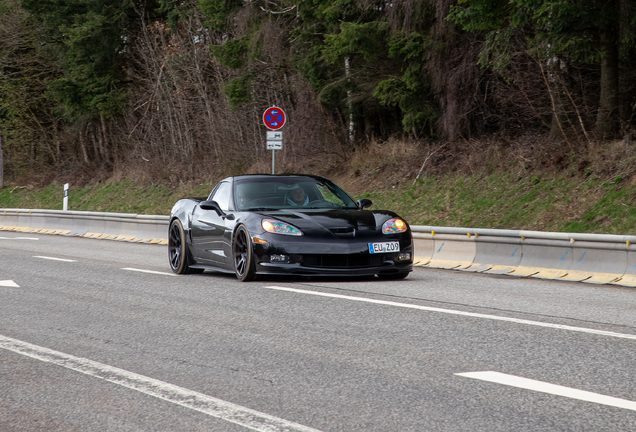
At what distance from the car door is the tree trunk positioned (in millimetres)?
10033

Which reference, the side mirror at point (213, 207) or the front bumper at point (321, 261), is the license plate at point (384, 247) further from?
the side mirror at point (213, 207)

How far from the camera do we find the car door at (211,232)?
38.7 feet

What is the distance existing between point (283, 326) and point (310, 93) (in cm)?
2203

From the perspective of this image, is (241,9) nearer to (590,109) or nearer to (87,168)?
(590,109)

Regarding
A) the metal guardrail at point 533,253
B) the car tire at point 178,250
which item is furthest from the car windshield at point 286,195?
the metal guardrail at point 533,253

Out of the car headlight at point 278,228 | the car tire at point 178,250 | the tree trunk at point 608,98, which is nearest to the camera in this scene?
the car headlight at point 278,228

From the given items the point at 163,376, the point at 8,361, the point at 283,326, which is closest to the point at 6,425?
the point at 163,376

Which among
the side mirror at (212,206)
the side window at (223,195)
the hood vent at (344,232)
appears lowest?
the hood vent at (344,232)

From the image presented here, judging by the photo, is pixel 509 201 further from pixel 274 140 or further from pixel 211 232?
pixel 211 232

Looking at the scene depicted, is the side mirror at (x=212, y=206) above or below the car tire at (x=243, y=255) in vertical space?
above

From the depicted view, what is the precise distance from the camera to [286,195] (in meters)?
12.1

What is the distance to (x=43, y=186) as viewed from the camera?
4588 cm

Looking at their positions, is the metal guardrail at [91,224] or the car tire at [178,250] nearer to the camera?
the car tire at [178,250]

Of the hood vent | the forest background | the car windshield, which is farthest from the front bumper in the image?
the forest background
